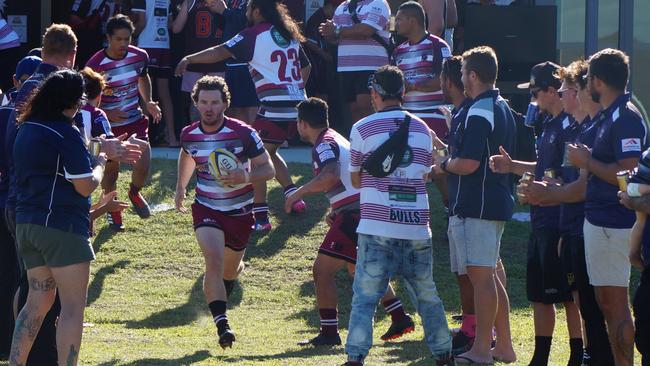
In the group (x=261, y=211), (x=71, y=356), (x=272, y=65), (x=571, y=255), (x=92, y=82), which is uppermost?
(x=92, y=82)

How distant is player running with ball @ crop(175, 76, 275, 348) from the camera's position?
8.55 meters

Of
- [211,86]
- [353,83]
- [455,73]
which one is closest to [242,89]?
[353,83]

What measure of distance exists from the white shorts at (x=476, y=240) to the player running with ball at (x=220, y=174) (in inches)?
64.2

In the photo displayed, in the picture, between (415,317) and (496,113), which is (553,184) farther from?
(415,317)

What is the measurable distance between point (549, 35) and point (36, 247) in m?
8.28

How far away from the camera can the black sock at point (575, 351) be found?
7672mm

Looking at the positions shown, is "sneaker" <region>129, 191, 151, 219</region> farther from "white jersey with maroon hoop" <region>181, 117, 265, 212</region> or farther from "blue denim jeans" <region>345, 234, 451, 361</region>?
"blue denim jeans" <region>345, 234, 451, 361</region>

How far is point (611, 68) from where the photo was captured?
6.54m

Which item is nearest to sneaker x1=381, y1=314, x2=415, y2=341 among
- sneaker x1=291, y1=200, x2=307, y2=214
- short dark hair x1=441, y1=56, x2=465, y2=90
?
short dark hair x1=441, y1=56, x2=465, y2=90

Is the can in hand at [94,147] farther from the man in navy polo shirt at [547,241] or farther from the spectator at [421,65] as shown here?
the spectator at [421,65]

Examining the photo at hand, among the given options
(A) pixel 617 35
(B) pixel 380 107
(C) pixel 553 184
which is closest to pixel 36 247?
(B) pixel 380 107

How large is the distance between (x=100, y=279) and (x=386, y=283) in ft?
13.3

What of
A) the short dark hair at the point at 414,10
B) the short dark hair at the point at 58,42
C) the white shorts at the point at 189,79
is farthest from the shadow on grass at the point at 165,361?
the white shorts at the point at 189,79

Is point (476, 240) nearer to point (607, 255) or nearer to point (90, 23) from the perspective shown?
point (607, 255)
